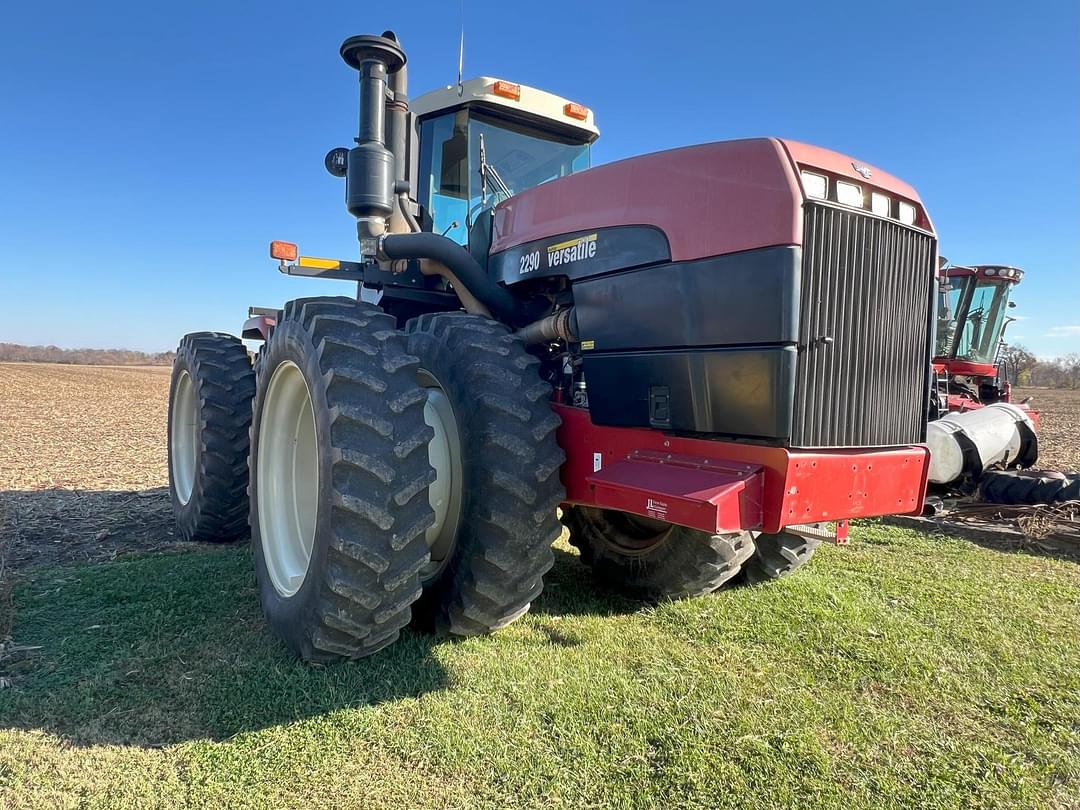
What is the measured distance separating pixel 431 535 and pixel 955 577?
375 centimetres

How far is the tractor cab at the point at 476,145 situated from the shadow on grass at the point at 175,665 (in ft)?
8.03

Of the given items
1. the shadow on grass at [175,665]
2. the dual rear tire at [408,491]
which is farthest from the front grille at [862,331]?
the shadow on grass at [175,665]

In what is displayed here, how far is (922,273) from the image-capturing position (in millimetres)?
2998

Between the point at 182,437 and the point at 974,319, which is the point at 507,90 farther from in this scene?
the point at 974,319

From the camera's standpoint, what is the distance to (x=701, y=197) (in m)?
2.71

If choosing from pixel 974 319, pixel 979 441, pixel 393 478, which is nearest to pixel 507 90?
pixel 393 478

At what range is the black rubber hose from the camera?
12.3 ft

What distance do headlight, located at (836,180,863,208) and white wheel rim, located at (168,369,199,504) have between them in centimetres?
494

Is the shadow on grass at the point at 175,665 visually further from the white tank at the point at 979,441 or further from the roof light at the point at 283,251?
the white tank at the point at 979,441

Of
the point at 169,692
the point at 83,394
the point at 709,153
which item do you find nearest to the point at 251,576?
the point at 169,692

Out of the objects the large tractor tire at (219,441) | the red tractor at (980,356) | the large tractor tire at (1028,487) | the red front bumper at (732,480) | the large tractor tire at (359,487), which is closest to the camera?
the red front bumper at (732,480)

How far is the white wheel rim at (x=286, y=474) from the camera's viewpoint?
3.41 m

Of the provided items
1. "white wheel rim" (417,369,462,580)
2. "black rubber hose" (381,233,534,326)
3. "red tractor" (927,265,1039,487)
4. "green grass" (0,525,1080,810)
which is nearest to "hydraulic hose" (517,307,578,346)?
"black rubber hose" (381,233,534,326)

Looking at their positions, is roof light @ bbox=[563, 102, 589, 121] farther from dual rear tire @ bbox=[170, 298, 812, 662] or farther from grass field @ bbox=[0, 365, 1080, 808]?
grass field @ bbox=[0, 365, 1080, 808]
